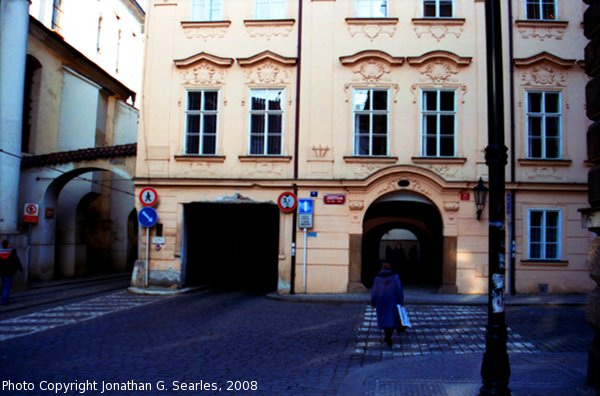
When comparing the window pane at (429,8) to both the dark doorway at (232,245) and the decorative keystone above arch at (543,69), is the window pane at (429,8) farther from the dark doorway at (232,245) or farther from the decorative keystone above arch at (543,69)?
the dark doorway at (232,245)

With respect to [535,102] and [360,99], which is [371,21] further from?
[535,102]

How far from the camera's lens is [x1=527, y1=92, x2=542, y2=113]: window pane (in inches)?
680

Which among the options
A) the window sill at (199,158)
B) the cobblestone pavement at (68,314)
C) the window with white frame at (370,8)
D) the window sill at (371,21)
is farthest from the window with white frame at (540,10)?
the cobblestone pavement at (68,314)

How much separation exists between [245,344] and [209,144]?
9856mm

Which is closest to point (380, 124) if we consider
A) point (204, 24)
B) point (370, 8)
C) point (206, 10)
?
point (370, 8)

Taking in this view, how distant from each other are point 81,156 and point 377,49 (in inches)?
448

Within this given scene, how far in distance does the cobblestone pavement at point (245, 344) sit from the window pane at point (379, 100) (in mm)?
6672

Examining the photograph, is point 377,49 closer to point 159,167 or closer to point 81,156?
point 159,167

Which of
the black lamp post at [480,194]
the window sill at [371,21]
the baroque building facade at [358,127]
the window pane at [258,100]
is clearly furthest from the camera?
the window pane at [258,100]

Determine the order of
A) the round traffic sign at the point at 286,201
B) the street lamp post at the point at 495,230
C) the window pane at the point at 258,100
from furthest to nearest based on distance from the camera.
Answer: the window pane at the point at 258,100
the round traffic sign at the point at 286,201
the street lamp post at the point at 495,230

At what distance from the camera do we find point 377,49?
1755cm

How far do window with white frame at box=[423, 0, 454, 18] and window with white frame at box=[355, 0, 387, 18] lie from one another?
1356 mm

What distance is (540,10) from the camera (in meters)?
17.6

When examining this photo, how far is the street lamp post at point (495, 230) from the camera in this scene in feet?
18.4
